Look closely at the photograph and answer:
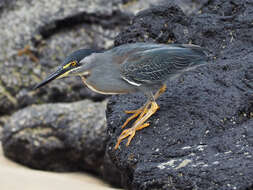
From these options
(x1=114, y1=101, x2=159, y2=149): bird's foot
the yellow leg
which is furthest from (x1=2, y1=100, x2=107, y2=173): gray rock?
(x1=114, y1=101, x2=159, y2=149): bird's foot

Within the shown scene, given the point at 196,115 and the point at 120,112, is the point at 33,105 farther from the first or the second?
the point at 196,115

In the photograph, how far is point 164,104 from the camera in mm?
3957

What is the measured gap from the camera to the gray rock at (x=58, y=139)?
6.99 meters

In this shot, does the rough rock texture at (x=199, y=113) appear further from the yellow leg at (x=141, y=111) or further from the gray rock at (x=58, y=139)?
the gray rock at (x=58, y=139)

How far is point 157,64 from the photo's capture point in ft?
12.5

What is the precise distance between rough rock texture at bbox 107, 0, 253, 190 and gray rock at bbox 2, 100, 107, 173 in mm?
2624

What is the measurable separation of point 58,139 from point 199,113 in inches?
154

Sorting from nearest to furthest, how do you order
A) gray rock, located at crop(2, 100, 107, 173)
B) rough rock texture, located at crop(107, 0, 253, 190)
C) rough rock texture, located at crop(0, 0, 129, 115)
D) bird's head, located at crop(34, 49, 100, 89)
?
rough rock texture, located at crop(107, 0, 253, 190) < bird's head, located at crop(34, 49, 100, 89) < gray rock, located at crop(2, 100, 107, 173) < rough rock texture, located at crop(0, 0, 129, 115)

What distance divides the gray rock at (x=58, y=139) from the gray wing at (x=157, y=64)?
10.7 ft

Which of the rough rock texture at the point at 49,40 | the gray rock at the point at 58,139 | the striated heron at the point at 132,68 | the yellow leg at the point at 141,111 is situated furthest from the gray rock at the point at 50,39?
the striated heron at the point at 132,68

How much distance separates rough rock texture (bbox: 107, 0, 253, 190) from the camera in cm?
304

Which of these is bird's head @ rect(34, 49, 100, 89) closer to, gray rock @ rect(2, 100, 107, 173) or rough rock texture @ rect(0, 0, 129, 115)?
gray rock @ rect(2, 100, 107, 173)

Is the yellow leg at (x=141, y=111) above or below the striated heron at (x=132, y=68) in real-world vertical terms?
below

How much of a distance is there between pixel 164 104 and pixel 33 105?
438 cm
